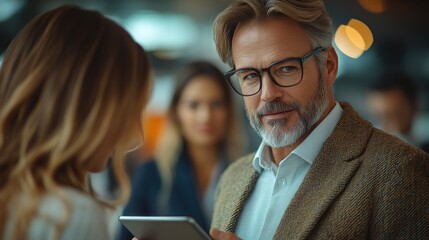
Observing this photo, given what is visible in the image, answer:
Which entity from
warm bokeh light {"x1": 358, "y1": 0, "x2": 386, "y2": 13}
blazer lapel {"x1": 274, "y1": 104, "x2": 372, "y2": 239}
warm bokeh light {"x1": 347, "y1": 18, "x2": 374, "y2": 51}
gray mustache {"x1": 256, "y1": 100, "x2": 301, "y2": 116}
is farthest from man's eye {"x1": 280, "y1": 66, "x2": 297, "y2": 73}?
warm bokeh light {"x1": 358, "y1": 0, "x2": 386, "y2": 13}

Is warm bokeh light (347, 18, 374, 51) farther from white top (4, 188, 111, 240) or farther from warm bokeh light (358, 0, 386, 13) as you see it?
white top (4, 188, 111, 240)

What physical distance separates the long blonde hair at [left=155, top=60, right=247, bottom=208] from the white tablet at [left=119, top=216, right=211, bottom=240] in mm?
1859

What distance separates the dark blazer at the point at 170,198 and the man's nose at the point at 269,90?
1484 millimetres


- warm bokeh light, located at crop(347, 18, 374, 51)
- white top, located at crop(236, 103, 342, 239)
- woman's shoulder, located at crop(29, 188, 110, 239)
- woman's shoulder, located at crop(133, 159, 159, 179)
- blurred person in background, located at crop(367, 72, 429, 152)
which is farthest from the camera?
warm bokeh light, located at crop(347, 18, 374, 51)

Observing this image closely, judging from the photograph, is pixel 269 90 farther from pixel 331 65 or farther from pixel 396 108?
pixel 396 108

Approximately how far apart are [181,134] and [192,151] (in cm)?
12

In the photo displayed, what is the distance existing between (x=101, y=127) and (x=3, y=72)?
0.26 meters

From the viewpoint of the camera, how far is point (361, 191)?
5.62 feet

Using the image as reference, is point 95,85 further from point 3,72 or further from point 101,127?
point 3,72

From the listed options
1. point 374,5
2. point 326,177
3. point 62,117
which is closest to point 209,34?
point 374,5

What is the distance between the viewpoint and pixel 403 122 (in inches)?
170

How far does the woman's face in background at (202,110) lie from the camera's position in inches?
142

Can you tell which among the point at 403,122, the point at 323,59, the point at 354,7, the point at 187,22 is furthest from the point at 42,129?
the point at 354,7

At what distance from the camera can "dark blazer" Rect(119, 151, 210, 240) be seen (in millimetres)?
3349
